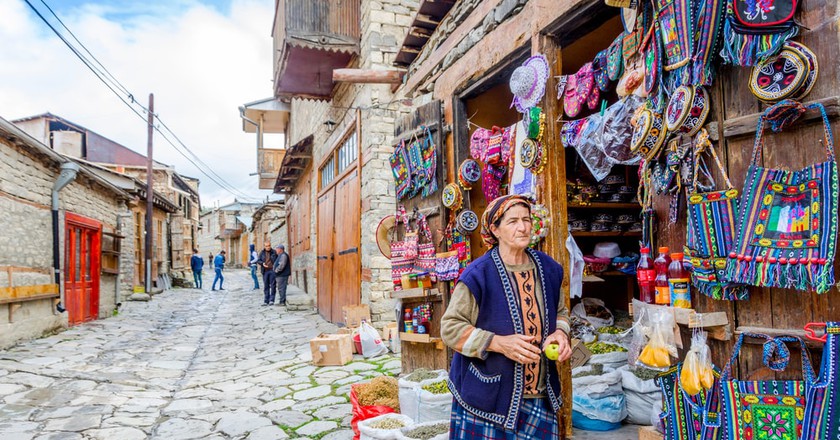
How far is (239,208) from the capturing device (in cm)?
5106

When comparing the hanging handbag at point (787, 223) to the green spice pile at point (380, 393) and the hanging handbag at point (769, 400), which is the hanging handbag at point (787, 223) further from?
the green spice pile at point (380, 393)

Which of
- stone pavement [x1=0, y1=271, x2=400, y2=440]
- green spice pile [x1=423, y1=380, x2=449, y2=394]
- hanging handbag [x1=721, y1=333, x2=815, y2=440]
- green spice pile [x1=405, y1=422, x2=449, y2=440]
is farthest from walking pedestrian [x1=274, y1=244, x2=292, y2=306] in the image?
hanging handbag [x1=721, y1=333, x2=815, y2=440]

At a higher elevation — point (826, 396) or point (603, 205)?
point (603, 205)

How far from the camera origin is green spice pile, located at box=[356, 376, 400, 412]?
14.2 ft

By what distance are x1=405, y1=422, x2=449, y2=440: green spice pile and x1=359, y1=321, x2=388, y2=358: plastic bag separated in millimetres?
3612

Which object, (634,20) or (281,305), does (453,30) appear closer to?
(634,20)

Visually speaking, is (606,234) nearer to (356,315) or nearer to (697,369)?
(697,369)

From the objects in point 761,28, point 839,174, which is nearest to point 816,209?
point 839,174

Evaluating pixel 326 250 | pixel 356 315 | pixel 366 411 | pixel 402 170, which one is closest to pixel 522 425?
pixel 366 411

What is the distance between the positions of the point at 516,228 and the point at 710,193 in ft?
2.80

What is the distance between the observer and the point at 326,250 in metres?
11.1

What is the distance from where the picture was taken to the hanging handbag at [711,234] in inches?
87.3

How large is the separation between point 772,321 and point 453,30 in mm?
3975

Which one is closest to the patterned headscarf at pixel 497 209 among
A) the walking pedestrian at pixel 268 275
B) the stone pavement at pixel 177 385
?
the stone pavement at pixel 177 385
